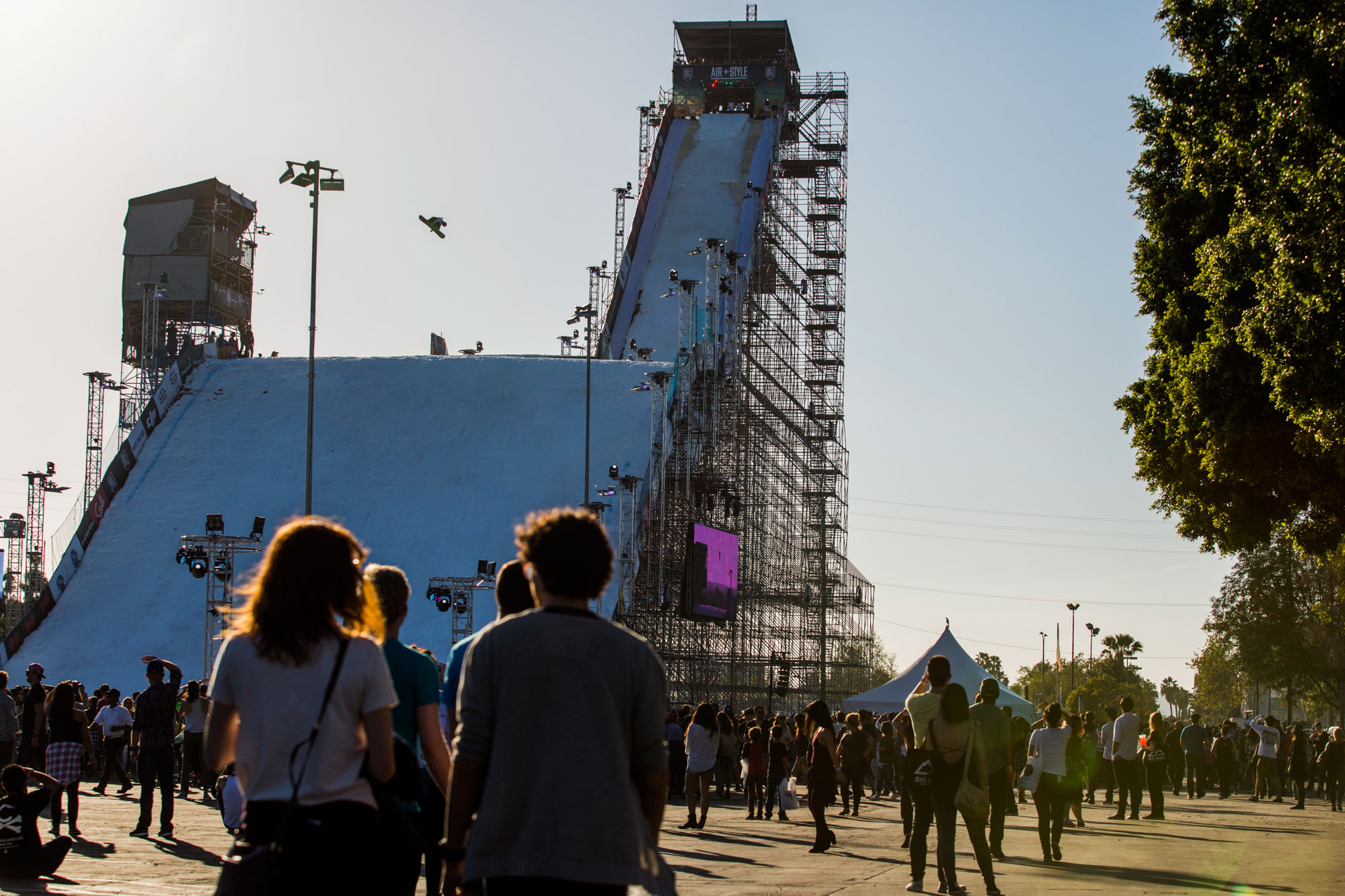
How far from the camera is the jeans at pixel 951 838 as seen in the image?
9656mm

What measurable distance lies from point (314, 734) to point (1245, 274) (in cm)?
1248

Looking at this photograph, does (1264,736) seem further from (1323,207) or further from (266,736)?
(266,736)

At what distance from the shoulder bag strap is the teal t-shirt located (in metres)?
1.40

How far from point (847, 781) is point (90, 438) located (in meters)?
42.7

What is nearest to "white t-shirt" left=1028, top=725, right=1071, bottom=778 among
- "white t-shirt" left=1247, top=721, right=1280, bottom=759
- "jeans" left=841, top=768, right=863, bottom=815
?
"jeans" left=841, top=768, right=863, bottom=815

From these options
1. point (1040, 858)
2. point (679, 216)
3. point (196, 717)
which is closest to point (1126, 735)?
point (1040, 858)

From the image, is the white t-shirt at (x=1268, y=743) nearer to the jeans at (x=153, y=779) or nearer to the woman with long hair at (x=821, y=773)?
the woman with long hair at (x=821, y=773)

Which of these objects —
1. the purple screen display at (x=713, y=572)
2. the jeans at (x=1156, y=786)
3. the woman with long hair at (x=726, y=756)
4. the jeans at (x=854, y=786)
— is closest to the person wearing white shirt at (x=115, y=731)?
the woman with long hair at (x=726, y=756)

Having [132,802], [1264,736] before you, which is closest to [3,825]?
[132,802]

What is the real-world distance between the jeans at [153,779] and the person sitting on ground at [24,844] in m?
2.75

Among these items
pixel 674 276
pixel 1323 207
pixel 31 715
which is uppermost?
pixel 674 276

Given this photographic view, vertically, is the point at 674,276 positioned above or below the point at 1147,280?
above

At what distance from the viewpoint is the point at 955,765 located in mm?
9586

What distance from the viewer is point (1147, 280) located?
16859 millimetres
